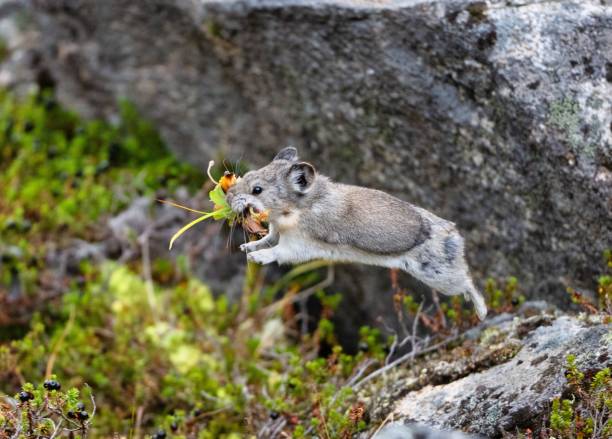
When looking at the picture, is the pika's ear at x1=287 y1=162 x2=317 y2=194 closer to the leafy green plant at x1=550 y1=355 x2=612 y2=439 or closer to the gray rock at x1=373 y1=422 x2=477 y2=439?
the gray rock at x1=373 y1=422 x2=477 y2=439

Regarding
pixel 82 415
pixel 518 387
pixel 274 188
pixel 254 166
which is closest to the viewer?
pixel 82 415

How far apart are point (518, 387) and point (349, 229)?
1.61 meters

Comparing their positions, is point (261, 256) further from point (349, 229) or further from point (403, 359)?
point (403, 359)

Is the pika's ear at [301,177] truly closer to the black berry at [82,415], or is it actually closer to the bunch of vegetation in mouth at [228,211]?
the bunch of vegetation in mouth at [228,211]

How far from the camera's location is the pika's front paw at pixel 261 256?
5.50 metres

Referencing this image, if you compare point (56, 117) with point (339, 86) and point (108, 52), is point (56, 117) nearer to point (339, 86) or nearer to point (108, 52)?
point (108, 52)

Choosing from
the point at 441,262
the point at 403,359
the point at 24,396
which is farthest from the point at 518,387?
the point at 24,396

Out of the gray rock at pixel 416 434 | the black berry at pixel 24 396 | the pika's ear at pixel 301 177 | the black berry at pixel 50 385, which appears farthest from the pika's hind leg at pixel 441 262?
the black berry at pixel 24 396

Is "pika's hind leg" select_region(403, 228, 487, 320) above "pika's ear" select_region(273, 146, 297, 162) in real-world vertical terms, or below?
below

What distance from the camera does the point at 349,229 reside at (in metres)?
5.79

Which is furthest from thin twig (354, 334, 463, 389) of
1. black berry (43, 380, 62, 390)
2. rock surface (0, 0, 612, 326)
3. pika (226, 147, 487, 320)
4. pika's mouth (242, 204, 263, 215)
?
black berry (43, 380, 62, 390)

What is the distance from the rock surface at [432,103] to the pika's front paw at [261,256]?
2108 mm

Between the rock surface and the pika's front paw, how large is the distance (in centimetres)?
211

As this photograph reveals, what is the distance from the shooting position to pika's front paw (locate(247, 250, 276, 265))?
→ 5.50m
